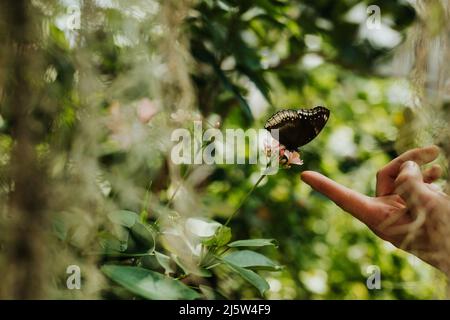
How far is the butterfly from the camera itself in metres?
0.80

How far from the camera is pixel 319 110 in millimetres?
811

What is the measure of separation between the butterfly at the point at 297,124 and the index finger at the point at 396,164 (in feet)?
0.41

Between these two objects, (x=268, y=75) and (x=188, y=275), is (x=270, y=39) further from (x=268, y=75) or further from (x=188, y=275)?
(x=188, y=275)

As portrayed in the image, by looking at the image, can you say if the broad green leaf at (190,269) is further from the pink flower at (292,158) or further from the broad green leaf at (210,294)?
the pink flower at (292,158)

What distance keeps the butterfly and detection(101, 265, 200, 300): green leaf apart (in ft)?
0.93

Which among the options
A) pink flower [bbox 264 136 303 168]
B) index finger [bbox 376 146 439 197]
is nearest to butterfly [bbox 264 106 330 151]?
pink flower [bbox 264 136 303 168]

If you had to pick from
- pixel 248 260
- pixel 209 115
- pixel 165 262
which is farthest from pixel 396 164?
pixel 209 115

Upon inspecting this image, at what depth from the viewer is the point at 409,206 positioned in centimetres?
70

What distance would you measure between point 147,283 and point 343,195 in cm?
33

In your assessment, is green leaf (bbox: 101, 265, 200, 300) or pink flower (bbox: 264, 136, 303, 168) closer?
green leaf (bbox: 101, 265, 200, 300)

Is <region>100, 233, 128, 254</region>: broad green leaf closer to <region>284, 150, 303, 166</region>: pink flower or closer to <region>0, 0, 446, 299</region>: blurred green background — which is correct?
<region>0, 0, 446, 299</region>: blurred green background

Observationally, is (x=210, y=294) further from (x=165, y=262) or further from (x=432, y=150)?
(x=432, y=150)

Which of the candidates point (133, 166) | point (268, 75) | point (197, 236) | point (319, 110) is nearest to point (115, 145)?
point (133, 166)
